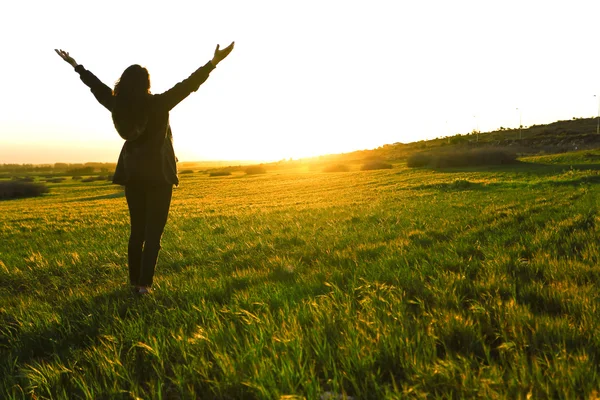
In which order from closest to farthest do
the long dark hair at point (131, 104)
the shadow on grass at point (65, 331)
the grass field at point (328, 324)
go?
the grass field at point (328, 324) → the shadow on grass at point (65, 331) → the long dark hair at point (131, 104)

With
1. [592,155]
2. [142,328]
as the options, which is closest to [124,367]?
[142,328]

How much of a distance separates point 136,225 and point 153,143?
1.07 metres

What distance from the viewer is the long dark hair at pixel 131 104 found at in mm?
3459

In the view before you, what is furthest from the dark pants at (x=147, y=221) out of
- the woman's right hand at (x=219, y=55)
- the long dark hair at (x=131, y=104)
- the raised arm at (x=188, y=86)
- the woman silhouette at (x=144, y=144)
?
the woman's right hand at (x=219, y=55)

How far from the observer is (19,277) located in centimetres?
507

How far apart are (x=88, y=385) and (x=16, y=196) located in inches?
1829

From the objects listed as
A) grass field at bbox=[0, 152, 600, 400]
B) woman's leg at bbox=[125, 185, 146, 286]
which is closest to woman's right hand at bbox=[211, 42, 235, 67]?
woman's leg at bbox=[125, 185, 146, 286]

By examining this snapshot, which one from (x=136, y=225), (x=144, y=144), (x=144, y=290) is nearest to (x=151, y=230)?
(x=136, y=225)

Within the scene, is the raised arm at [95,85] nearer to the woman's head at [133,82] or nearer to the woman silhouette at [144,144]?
the woman silhouette at [144,144]

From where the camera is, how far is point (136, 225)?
13.1 ft

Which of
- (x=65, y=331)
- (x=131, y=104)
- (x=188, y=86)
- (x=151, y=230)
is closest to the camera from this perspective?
(x=65, y=331)

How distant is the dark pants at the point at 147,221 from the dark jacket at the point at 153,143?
149mm

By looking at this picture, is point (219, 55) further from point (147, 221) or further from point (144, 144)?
point (147, 221)

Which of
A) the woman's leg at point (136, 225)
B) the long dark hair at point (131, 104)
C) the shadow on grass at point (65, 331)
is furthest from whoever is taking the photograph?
the woman's leg at point (136, 225)
